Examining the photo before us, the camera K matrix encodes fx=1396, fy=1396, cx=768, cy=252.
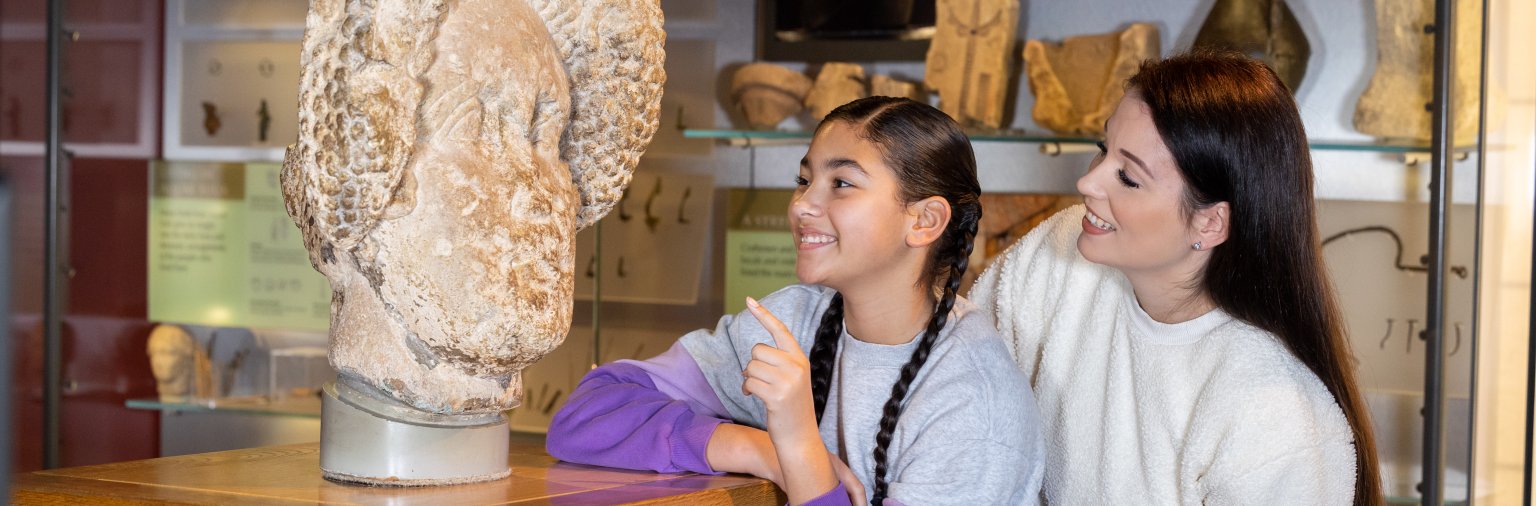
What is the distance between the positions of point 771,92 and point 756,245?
266 millimetres

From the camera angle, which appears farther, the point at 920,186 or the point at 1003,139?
the point at 1003,139

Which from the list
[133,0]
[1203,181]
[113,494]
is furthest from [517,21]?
[133,0]

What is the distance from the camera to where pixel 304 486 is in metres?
1.22

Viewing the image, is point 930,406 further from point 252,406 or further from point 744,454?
point 252,406

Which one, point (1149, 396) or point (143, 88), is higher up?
point (143, 88)

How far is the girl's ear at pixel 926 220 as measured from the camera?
1.53m

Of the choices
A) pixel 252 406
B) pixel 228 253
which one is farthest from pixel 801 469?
pixel 228 253

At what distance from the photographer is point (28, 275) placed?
111 inches

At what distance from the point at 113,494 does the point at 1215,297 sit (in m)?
1.13

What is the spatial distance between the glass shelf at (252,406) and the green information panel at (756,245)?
0.90 metres

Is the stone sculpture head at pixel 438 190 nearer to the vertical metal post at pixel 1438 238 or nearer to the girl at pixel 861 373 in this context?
the girl at pixel 861 373

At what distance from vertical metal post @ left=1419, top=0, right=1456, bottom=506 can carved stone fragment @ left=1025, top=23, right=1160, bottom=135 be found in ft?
1.34

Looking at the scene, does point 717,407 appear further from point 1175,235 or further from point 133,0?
point 133,0

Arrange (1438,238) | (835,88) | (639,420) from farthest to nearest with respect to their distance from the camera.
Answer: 1. (835,88)
2. (1438,238)
3. (639,420)
